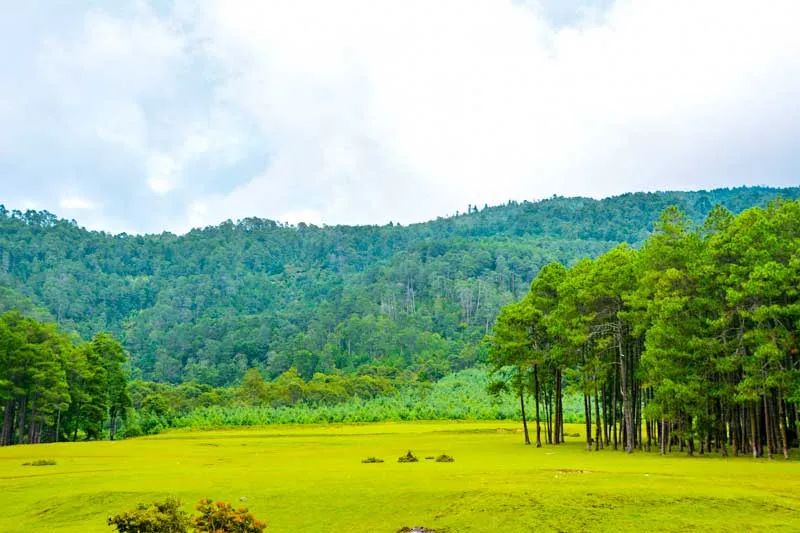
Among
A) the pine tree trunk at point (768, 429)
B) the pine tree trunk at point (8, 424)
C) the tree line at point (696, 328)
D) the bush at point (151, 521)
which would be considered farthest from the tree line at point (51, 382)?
the pine tree trunk at point (768, 429)

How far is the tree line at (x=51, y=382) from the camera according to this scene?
65688 millimetres

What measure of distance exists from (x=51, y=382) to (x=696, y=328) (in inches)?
2383

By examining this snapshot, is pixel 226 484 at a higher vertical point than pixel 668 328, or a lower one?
lower

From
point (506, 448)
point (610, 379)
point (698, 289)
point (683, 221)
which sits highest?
point (683, 221)

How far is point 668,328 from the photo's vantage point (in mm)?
39562

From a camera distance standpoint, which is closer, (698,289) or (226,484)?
(226,484)

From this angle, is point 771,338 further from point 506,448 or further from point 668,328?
point 506,448

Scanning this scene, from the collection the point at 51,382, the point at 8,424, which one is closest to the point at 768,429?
the point at 51,382

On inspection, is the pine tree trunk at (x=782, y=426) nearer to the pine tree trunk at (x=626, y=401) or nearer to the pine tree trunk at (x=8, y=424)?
the pine tree trunk at (x=626, y=401)

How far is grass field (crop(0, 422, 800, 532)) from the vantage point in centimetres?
2120

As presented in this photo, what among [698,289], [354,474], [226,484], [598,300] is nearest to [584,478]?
[354,474]

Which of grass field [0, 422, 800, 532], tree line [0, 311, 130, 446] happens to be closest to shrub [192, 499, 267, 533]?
grass field [0, 422, 800, 532]

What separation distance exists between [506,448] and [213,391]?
89.4 metres

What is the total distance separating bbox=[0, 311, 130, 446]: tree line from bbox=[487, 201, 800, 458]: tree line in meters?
46.4
